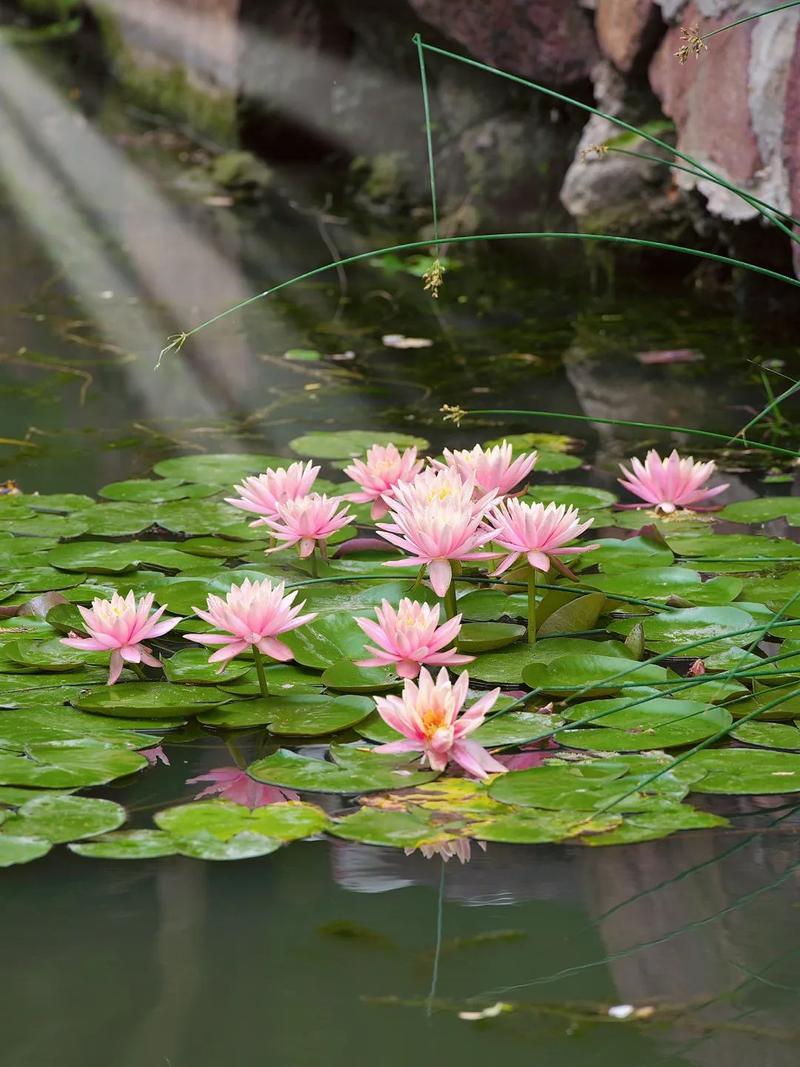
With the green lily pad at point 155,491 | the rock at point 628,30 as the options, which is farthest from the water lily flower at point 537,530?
the rock at point 628,30

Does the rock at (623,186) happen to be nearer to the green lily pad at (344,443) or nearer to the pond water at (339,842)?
the pond water at (339,842)

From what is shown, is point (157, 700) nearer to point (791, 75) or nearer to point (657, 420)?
point (657, 420)

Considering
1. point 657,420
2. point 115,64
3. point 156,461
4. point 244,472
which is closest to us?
point 244,472

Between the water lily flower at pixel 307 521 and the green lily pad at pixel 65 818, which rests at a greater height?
the water lily flower at pixel 307 521

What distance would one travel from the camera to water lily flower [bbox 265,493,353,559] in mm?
1467

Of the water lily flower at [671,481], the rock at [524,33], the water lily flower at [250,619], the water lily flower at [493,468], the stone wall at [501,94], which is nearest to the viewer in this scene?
the water lily flower at [250,619]

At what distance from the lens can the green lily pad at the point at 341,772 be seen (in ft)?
3.72

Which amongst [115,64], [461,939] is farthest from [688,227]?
[115,64]

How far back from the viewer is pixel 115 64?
6656 millimetres

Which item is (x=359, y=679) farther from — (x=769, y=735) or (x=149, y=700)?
(x=769, y=735)

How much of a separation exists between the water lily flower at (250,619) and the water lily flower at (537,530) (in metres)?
0.21

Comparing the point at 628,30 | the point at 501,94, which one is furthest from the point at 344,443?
the point at 501,94

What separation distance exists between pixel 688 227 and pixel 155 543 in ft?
7.61

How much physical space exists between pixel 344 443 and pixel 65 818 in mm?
1216
